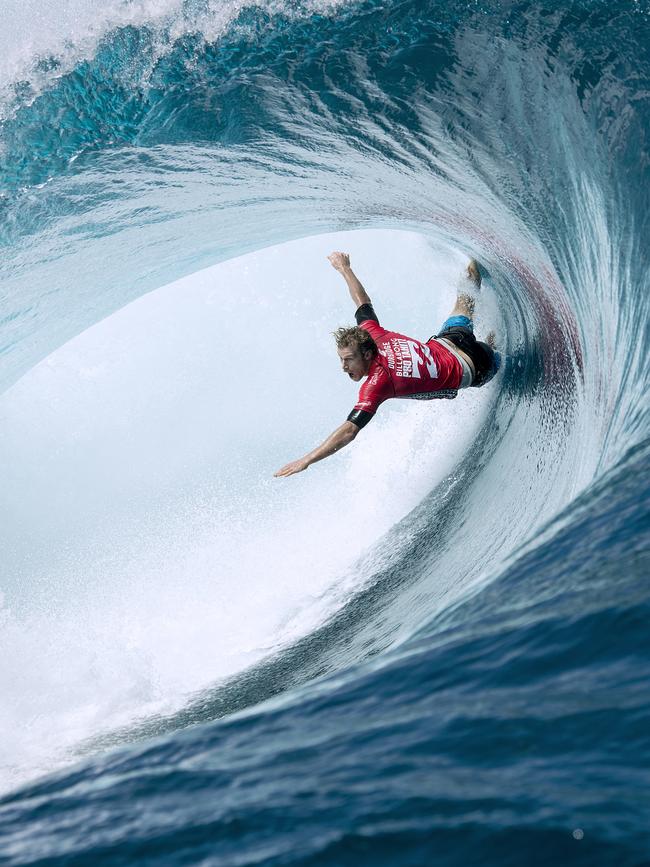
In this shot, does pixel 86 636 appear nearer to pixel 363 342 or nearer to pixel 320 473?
pixel 320 473

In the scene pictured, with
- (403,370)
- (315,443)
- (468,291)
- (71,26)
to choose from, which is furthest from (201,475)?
(71,26)

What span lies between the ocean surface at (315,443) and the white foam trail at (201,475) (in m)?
0.04

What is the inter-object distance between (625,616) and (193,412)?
7.19m

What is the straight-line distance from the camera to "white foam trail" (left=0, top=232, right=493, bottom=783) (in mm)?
7168

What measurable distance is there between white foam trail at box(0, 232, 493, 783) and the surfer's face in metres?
2.70

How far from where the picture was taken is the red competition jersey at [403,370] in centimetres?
501

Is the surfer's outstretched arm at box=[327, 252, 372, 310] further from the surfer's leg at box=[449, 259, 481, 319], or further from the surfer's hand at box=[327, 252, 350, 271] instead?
the surfer's leg at box=[449, 259, 481, 319]

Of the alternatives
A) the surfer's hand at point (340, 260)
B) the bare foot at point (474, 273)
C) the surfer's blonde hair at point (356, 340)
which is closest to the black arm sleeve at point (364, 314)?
the surfer's hand at point (340, 260)

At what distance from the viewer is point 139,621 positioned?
7527 millimetres

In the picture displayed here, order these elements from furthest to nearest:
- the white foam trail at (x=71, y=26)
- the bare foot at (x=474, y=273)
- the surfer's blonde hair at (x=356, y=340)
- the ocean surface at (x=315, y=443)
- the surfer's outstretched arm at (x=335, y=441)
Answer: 1. the bare foot at (x=474, y=273)
2. the surfer's blonde hair at (x=356, y=340)
3. the surfer's outstretched arm at (x=335, y=441)
4. the white foam trail at (x=71, y=26)
5. the ocean surface at (x=315, y=443)

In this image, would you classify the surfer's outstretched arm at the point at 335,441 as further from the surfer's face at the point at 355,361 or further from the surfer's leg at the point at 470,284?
the surfer's leg at the point at 470,284

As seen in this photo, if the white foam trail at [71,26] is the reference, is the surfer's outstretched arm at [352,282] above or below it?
below

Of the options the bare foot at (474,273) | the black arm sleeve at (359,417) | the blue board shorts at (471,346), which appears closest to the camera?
the black arm sleeve at (359,417)

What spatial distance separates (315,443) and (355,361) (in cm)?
379
